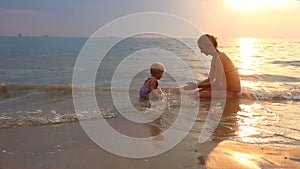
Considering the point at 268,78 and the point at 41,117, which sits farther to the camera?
the point at 268,78

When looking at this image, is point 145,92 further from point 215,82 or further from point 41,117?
point 41,117

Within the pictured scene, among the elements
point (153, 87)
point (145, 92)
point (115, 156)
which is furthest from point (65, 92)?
point (115, 156)

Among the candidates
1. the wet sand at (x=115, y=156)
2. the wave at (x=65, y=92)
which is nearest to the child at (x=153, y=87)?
the wave at (x=65, y=92)

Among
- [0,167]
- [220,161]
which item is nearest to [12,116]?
[0,167]

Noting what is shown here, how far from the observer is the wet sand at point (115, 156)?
3.23 meters

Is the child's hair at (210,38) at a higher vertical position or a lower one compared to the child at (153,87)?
A: higher

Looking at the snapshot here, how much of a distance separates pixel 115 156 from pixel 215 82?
4667 mm

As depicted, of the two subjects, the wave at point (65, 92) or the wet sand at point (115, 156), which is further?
the wave at point (65, 92)

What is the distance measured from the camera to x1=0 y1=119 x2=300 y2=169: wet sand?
3230 mm

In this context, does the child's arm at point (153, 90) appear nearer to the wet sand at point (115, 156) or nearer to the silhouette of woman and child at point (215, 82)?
the silhouette of woman and child at point (215, 82)

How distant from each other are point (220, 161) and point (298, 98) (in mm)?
6241

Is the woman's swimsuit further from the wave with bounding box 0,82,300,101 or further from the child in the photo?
the wave with bounding box 0,82,300,101

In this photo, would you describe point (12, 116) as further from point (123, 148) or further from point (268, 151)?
point (268, 151)

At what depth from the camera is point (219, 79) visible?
7.50 meters
